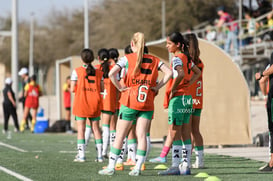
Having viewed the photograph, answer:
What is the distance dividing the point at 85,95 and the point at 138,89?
9.97 ft

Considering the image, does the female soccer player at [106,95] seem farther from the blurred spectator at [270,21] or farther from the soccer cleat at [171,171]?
the blurred spectator at [270,21]

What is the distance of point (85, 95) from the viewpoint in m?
13.6

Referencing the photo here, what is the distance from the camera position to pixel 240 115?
1853cm

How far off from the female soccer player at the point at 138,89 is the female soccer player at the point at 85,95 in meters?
2.75

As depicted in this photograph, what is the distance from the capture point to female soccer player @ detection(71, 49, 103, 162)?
44.4 feet

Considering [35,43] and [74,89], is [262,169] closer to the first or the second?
[74,89]

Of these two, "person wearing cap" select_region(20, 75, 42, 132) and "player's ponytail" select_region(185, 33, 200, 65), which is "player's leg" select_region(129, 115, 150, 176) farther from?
"person wearing cap" select_region(20, 75, 42, 132)

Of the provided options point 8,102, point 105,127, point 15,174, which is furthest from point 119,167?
point 8,102

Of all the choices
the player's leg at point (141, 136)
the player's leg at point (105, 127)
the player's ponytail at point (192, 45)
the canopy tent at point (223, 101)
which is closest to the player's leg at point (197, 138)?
the player's ponytail at point (192, 45)

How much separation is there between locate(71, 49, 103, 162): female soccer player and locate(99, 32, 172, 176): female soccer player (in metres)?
2.75

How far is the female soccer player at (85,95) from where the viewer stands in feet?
44.4

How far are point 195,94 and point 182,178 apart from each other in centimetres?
213

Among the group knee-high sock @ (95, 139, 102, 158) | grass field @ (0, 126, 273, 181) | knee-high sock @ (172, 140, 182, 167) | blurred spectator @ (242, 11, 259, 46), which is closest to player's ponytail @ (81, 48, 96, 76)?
knee-high sock @ (95, 139, 102, 158)

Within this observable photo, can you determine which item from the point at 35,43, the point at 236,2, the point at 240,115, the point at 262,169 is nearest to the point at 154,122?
the point at 240,115
